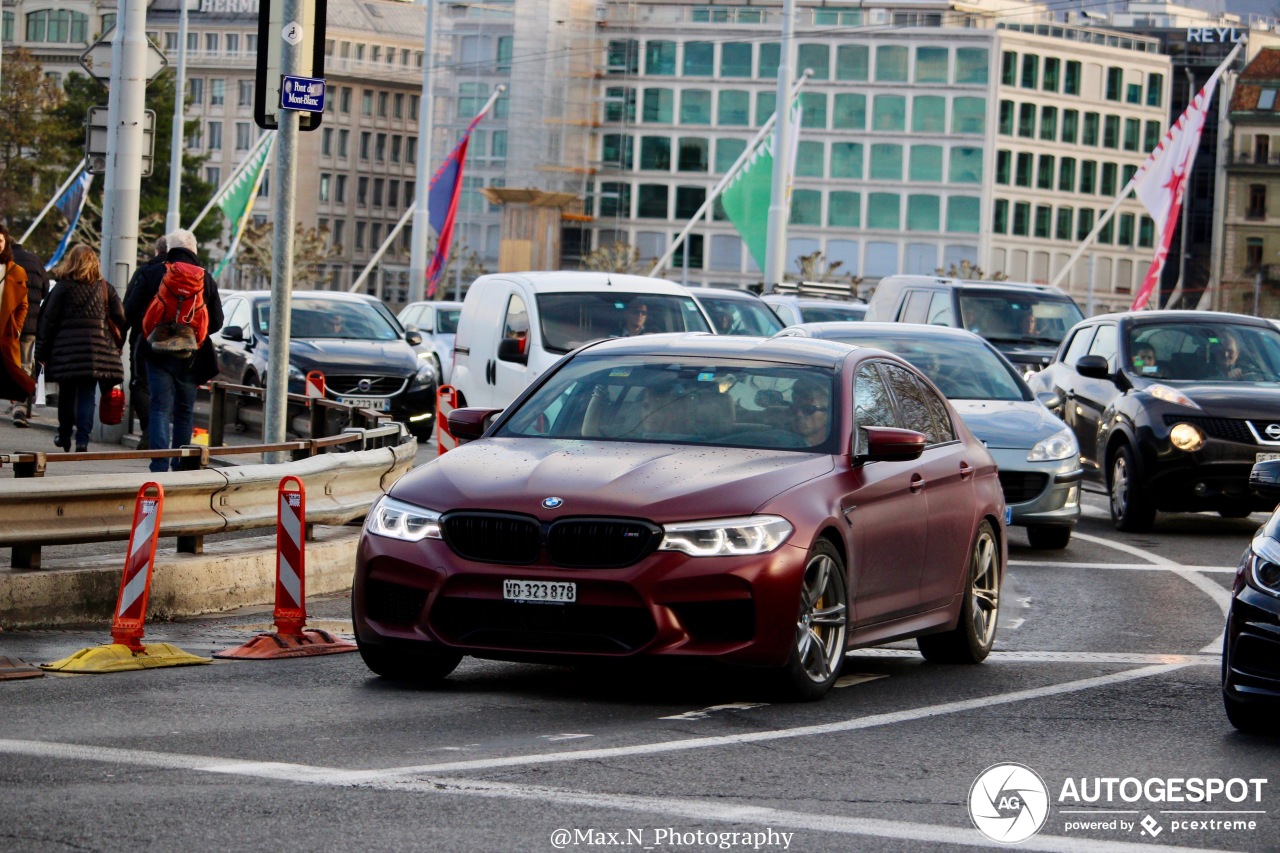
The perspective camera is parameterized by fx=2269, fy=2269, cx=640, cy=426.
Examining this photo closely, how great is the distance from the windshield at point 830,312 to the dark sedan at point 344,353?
714cm

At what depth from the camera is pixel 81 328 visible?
18.3m

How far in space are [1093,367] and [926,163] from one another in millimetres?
110903

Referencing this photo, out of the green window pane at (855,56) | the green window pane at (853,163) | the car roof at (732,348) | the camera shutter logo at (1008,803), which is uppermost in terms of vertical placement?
the green window pane at (855,56)

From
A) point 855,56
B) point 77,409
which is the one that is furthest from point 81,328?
point 855,56

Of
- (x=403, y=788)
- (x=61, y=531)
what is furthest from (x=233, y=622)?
(x=403, y=788)

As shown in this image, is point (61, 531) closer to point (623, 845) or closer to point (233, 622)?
point (233, 622)

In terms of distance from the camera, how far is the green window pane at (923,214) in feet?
422

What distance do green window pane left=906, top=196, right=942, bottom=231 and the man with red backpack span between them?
374ft

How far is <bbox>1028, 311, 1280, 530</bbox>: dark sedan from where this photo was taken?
60.6 feet

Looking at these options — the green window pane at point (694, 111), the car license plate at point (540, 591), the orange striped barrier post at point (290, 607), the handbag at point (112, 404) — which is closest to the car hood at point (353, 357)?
the handbag at point (112, 404)

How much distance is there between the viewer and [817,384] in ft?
32.6

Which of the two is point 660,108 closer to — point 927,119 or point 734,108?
point 734,108

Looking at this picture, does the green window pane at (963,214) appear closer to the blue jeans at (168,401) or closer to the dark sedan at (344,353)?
the dark sedan at (344,353)

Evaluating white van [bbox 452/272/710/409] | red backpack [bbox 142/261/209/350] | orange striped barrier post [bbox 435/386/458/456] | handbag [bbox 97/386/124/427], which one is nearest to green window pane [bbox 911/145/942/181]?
white van [bbox 452/272/710/409]
